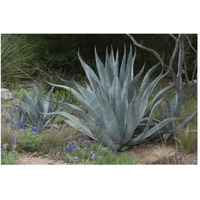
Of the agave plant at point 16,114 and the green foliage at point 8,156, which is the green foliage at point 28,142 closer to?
the green foliage at point 8,156

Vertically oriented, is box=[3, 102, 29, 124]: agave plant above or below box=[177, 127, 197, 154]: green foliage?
above

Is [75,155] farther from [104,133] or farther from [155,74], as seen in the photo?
[155,74]

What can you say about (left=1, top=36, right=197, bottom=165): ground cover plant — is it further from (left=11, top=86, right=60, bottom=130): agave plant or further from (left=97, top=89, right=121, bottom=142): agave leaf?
(left=11, top=86, right=60, bottom=130): agave plant

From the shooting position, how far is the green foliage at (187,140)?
2.90 m

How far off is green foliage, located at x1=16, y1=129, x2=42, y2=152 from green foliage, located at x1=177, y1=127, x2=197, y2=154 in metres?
1.41

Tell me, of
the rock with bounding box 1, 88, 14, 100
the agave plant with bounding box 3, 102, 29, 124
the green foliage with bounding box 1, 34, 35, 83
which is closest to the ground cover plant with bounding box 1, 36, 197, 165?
the agave plant with bounding box 3, 102, 29, 124

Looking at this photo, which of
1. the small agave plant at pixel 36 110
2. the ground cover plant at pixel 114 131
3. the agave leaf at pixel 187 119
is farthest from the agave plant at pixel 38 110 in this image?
the agave leaf at pixel 187 119

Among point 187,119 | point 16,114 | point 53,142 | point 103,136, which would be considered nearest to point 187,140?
point 187,119

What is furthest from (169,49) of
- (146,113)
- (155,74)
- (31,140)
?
(31,140)

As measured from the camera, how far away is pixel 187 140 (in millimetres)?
2906

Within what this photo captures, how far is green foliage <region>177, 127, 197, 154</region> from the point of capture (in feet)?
9.50

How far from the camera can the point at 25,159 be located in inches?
117

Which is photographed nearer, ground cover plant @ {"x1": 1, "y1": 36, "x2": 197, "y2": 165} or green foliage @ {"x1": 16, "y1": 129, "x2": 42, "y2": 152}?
ground cover plant @ {"x1": 1, "y1": 36, "x2": 197, "y2": 165}

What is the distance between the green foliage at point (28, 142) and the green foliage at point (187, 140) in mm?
1405
